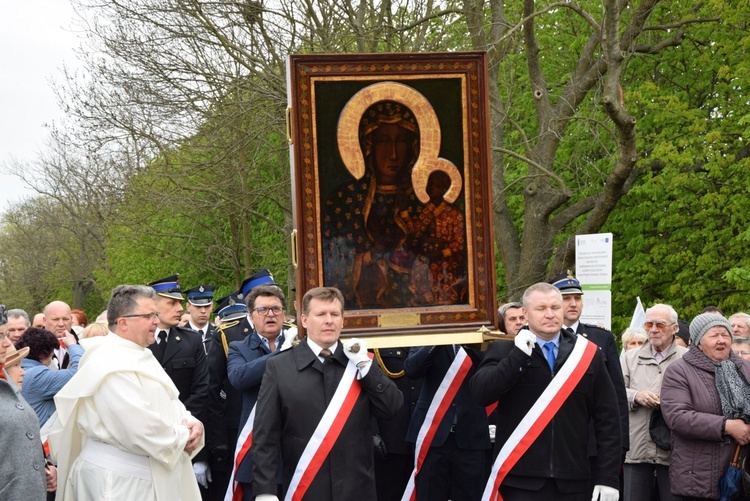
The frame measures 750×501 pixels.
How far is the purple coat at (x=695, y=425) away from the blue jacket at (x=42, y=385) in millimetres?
4374

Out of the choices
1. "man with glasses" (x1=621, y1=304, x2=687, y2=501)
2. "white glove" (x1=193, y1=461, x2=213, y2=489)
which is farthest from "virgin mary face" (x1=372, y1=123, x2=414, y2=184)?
"white glove" (x1=193, y1=461, x2=213, y2=489)

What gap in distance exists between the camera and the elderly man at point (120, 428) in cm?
578

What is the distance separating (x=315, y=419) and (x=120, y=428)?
1.07m

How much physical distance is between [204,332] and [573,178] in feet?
44.3

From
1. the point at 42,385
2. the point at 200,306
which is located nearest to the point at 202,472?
the point at 42,385

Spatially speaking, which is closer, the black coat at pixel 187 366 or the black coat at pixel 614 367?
the black coat at pixel 614 367

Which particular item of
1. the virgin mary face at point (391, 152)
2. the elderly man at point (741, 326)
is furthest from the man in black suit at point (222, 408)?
the elderly man at point (741, 326)

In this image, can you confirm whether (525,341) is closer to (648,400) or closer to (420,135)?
(420,135)

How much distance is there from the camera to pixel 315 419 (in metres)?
5.98

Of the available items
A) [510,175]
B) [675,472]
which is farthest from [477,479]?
[510,175]

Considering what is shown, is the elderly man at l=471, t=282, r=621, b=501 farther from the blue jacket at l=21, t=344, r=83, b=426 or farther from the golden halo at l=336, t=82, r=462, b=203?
the blue jacket at l=21, t=344, r=83, b=426

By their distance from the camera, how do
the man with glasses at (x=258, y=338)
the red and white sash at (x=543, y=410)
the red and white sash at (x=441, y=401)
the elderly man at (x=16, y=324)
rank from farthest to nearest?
the elderly man at (x=16, y=324)
the red and white sash at (x=441, y=401)
the man with glasses at (x=258, y=338)
the red and white sash at (x=543, y=410)

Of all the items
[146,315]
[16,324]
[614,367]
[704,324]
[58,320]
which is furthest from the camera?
[58,320]

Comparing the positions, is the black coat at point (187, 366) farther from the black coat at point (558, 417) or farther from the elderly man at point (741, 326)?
the elderly man at point (741, 326)
